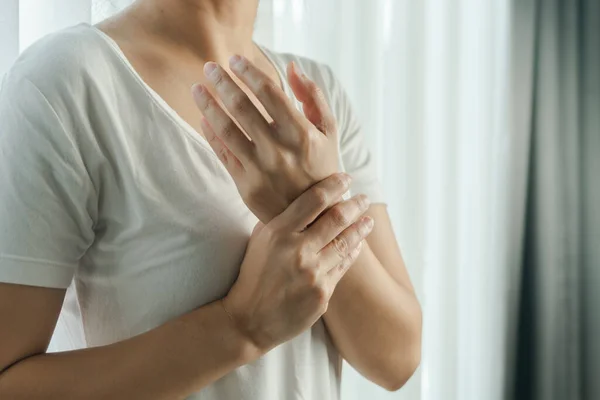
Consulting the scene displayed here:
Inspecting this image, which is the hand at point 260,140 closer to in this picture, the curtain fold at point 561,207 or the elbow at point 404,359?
the elbow at point 404,359

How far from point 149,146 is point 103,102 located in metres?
0.06

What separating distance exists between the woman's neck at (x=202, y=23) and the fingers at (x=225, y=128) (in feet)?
0.55

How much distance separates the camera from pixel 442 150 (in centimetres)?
151

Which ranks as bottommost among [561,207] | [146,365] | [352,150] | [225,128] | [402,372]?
[561,207]

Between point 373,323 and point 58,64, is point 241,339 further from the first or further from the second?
point 58,64

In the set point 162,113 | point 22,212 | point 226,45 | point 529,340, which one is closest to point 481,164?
point 529,340

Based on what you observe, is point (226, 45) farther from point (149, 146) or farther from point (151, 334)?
point (151, 334)

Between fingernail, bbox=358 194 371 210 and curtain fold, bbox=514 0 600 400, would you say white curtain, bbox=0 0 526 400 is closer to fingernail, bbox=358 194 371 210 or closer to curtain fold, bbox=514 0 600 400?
curtain fold, bbox=514 0 600 400

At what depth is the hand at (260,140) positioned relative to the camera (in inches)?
26.3

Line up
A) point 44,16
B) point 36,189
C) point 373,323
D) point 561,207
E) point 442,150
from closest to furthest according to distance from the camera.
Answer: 1. point 36,189
2. point 373,323
3. point 44,16
4. point 442,150
5. point 561,207

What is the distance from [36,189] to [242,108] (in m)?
0.20

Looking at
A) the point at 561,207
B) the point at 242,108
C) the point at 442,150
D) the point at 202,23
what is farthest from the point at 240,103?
the point at 561,207

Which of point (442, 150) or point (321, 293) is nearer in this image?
point (321, 293)

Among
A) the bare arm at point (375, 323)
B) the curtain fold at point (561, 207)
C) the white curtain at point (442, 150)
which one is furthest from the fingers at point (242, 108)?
the curtain fold at point (561, 207)
